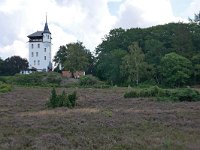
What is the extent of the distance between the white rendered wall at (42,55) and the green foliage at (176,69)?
2715 inches

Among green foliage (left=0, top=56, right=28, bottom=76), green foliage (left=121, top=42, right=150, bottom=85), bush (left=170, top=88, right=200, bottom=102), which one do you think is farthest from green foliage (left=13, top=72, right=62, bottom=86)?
bush (left=170, top=88, right=200, bottom=102)

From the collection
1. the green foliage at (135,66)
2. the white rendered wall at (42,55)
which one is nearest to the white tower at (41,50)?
the white rendered wall at (42,55)

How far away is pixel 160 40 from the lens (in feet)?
348

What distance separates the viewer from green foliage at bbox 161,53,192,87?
85438 mm

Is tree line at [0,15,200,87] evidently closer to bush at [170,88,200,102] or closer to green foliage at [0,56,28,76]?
green foliage at [0,56,28,76]

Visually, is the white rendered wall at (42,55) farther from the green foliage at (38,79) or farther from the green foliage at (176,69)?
the green foliage at (176,69)

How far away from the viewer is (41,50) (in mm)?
150500

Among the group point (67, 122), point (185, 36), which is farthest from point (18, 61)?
point (67, 122)

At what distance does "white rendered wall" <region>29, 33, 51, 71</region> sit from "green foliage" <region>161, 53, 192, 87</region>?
6896 centimetres

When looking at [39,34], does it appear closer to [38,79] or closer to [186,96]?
[38,79]

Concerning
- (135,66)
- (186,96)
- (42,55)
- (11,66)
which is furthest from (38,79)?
(186,96)

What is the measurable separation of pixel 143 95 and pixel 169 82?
125 ft

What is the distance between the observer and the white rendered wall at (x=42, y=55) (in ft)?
493

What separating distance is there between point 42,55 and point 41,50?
189 centimetres
